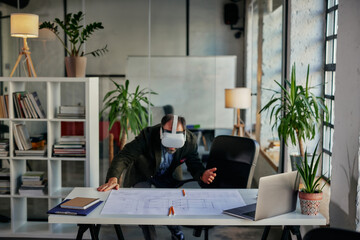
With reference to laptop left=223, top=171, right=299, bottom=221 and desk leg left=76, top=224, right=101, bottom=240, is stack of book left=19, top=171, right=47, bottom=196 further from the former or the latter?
laptop left=223, top=171, right=299, bottom=221

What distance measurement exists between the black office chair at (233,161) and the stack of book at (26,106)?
1857 mm

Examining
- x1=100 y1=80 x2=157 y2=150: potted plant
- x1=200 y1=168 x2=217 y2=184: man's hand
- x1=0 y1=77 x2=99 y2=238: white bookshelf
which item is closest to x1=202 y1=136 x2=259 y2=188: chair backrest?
x1=200 y1=168 x2=217 y2=184: man's hand

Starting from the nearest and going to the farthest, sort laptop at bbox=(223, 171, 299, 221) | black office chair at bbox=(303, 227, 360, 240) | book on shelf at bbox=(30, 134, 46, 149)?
black office chair at bbox=(303, 227, 360, 240) → laptop at bbox=(223, 171, 299, 221) → book on shelf at bbox=(30, 134, 46, 149)

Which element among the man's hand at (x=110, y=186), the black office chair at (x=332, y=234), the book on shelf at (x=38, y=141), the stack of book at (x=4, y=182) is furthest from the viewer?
the book on shelf at (x=38, y=141)

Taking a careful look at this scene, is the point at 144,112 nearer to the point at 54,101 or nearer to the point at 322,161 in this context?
the point at 54,101

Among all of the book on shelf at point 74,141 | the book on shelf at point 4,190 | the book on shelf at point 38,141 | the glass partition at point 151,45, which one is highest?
the glass partition at point 151,45

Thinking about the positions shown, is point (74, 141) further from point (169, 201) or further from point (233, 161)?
point (169, 201)

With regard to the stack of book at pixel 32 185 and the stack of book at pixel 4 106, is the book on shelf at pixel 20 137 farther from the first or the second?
the stack of book at pixel 32 185

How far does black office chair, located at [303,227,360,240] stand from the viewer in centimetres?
188

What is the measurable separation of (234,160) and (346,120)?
3.52ft

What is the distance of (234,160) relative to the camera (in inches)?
164

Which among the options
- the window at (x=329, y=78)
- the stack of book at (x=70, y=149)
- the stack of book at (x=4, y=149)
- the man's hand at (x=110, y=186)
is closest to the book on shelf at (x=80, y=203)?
the man's hand at (x=110, y=186)

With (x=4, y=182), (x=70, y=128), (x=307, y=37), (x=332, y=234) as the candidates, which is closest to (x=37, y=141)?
(x=70, y=128)

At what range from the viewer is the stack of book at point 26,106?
4812mm
